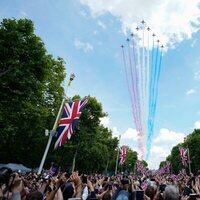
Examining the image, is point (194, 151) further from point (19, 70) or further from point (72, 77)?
point (19, 70)

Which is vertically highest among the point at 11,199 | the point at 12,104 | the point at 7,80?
the point at 7,80

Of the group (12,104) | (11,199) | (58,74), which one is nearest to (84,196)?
→ (11,199)

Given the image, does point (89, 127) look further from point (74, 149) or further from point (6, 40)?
point (6, 40)

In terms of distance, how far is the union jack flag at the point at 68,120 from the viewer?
56.4 ft

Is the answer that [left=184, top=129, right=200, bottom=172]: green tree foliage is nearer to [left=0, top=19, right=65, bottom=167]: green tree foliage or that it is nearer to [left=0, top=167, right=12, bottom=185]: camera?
[left=0, top=19, right=65, bottom=167]: green tree foliage

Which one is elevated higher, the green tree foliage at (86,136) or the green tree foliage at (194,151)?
Answer: the green tree foliage at (194,151)

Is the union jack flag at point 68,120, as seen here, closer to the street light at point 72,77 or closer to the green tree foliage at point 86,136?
the street light at point 72,77

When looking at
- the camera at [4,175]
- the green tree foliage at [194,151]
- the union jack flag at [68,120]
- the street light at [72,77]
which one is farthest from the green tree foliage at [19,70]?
the green tree foliage at [194,151]

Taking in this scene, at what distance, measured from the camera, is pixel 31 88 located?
21.5m

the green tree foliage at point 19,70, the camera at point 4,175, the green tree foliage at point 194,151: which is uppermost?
the green tree foliage at point 194,151

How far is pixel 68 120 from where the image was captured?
58.2ft

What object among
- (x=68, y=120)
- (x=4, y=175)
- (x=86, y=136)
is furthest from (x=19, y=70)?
(x=86, y=136)

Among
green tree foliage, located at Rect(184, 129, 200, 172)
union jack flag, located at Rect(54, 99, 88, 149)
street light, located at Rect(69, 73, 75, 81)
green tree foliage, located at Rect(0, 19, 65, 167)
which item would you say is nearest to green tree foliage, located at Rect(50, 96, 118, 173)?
green tree foliage, located at Rect(0, 19, 65, 167)

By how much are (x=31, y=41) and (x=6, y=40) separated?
196 centimetres
